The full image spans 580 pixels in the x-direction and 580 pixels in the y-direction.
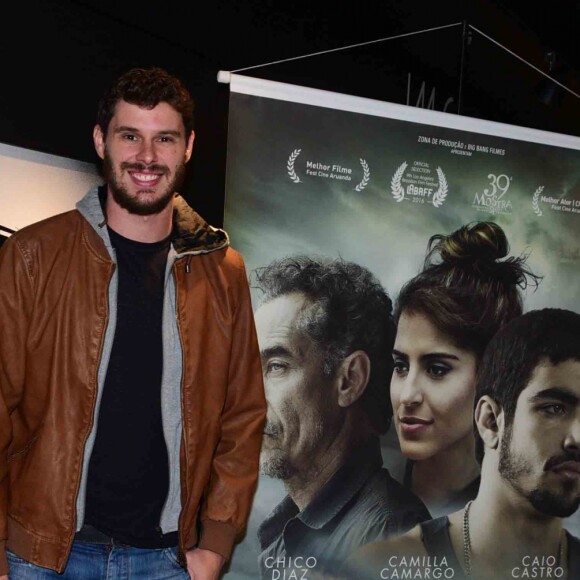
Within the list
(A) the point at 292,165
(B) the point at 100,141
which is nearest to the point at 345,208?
(A) the point at 292,165

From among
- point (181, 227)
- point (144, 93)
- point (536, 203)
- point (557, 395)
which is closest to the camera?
point (144, 93)

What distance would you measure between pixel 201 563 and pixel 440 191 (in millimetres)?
1883

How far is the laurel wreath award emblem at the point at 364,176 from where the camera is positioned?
3.62 meters

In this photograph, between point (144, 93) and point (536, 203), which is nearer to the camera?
point (144, 93)

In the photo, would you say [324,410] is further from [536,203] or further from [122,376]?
[122,376]

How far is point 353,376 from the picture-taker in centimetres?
357

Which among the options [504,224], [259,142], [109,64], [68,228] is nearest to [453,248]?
[504,224]

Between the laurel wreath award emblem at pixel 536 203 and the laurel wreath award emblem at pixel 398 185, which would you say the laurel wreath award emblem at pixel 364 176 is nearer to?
the laurel wreath award emblem at pixel 398 185

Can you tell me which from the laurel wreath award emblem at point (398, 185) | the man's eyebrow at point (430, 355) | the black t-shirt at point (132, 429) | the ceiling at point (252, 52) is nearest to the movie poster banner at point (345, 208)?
the laurel wreath award emblem at point (398, 185)

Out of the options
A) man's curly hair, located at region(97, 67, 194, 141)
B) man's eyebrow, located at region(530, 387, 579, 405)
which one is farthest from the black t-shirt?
man's eyebrow, located at region(530, 387, 579, 405)

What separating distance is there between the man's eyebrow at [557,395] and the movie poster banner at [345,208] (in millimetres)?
338

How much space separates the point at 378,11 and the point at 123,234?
9.66 ft

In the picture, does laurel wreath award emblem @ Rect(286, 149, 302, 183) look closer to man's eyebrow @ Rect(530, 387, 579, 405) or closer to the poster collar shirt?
the poster collar shirt

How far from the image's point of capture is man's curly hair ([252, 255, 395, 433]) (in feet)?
11.5
